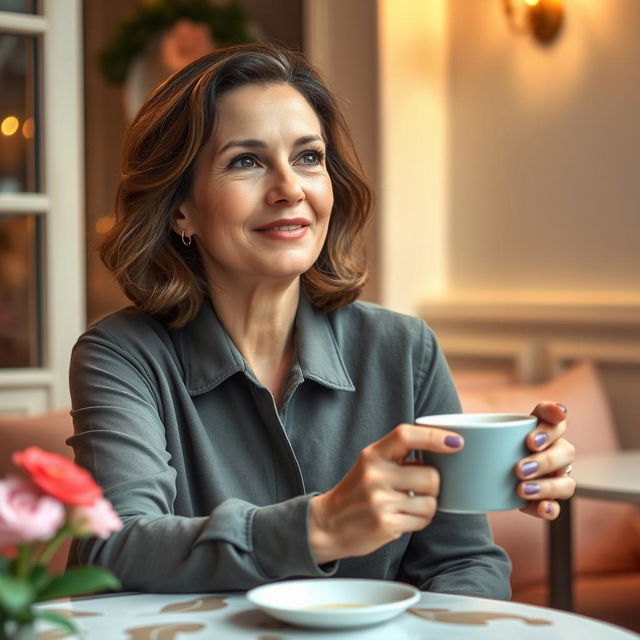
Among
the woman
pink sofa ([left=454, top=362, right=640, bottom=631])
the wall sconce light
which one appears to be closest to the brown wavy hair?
the woman

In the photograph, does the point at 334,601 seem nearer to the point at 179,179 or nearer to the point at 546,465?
the point at 546,465

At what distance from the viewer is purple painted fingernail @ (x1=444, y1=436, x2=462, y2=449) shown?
97cm

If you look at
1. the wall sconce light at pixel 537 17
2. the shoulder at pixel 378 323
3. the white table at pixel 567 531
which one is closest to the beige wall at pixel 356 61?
the wall sconce light at pixel 537 17

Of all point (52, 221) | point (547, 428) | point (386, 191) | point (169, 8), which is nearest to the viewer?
point (547, 428)

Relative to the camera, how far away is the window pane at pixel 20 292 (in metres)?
2.72

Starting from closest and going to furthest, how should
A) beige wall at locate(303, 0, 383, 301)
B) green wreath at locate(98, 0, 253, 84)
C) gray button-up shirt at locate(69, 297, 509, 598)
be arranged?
gray button-up shirt at locate(69, 297, 509, 598), beige wall at locate(303, 0, 383, 301), green wreath at locate(98, 0, 253, 84)

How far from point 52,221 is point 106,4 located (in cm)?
261

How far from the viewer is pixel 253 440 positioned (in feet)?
4.85

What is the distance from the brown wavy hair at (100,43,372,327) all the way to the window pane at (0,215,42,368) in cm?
118

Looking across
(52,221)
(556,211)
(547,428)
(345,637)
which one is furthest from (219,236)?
(556,211)

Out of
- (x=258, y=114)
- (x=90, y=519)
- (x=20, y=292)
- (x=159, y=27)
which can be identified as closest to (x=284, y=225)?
(x=258, y=114)

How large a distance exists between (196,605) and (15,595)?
38 cm

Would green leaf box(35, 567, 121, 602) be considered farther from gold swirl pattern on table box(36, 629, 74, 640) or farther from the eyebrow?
the eyebrow

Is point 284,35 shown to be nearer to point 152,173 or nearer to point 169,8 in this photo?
point 169,8
